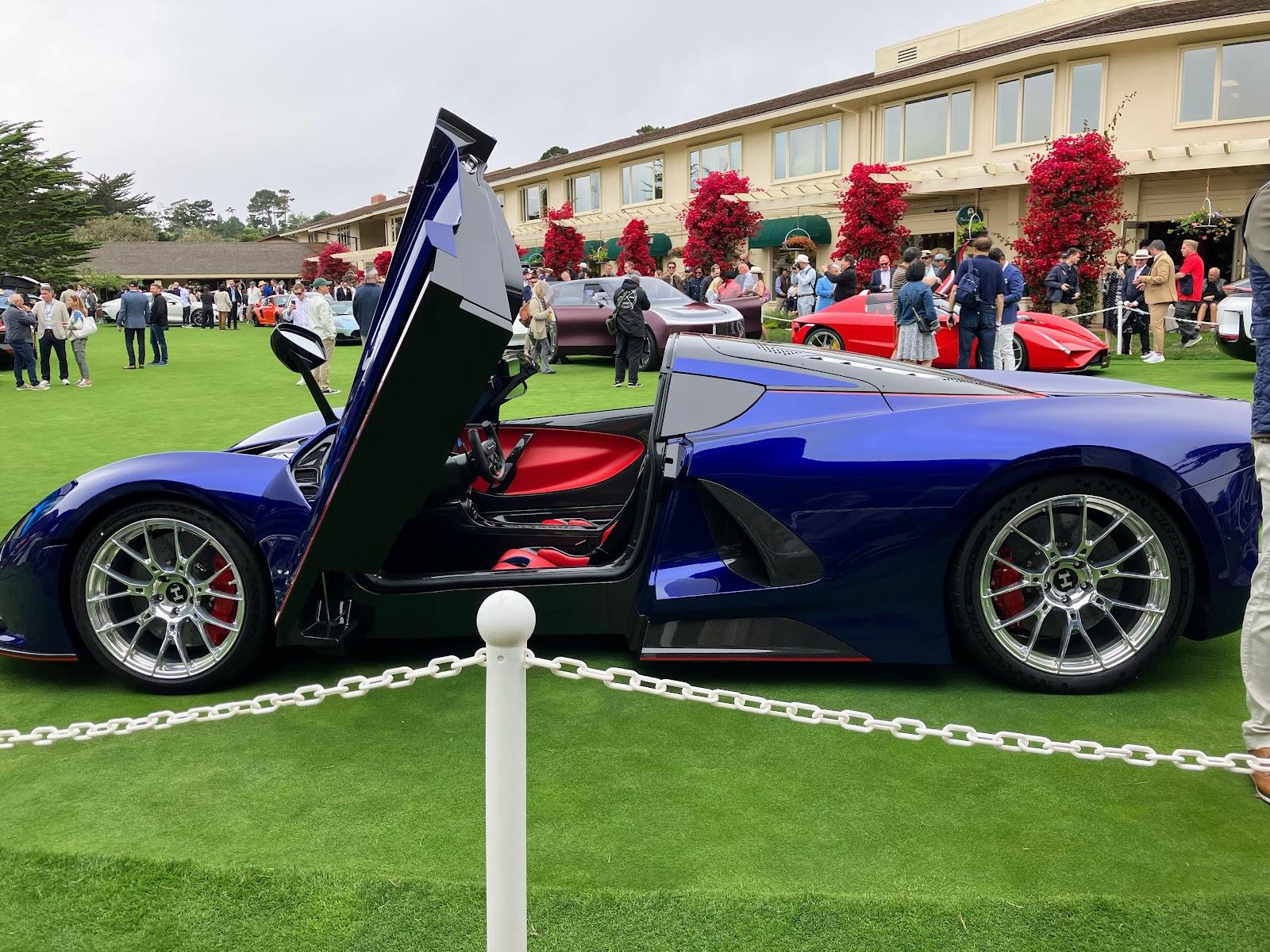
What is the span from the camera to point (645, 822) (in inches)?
107

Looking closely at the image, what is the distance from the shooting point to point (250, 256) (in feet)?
252

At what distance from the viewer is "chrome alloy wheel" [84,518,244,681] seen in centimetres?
359

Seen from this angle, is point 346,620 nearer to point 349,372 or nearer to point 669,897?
point 669,897

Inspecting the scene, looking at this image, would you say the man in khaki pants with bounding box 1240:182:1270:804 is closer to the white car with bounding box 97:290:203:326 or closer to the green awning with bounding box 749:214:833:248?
the green awning with bounding box 749:214:833:248

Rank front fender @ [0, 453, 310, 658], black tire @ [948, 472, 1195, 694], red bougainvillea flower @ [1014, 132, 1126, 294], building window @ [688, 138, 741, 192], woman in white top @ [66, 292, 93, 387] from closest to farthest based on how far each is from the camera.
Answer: black tire @ [948, 472, 1195, 694], front fender @ [0, 453, 310, 658], woman in white top @ [66, 292, 93, 387], red bougainvillea flower @ [1014, 132, 1126, 294], building window @ [688, 138, 741, 192]

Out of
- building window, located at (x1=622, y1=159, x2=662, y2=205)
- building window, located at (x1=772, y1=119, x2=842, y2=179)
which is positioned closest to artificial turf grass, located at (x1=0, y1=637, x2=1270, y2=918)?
building window, located at (x1=772, y1=119, x2=842, y2=179)

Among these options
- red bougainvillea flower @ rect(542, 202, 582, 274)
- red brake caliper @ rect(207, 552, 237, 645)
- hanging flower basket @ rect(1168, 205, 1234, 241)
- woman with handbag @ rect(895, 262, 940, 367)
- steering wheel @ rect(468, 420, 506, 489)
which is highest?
red bougainvillea flower @ rect(542, 202, 582, 274)

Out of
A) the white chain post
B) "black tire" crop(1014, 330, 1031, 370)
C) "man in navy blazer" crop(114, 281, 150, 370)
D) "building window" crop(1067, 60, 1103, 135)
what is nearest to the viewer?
the white chain post

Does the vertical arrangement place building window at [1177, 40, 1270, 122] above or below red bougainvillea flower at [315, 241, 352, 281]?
above

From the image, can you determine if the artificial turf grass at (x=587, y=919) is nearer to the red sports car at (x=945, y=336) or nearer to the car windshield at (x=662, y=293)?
the red sports car at (x=945, y=336)

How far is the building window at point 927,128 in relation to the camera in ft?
88.8

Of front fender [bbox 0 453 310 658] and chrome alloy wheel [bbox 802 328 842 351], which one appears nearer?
front fender [bbox 0 453 310 658]

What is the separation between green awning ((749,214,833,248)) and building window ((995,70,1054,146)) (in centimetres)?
586

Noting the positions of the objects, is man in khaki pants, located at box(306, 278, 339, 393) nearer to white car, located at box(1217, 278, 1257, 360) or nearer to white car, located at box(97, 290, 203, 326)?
white car, located at box(1217, 278, 1257, 360)
